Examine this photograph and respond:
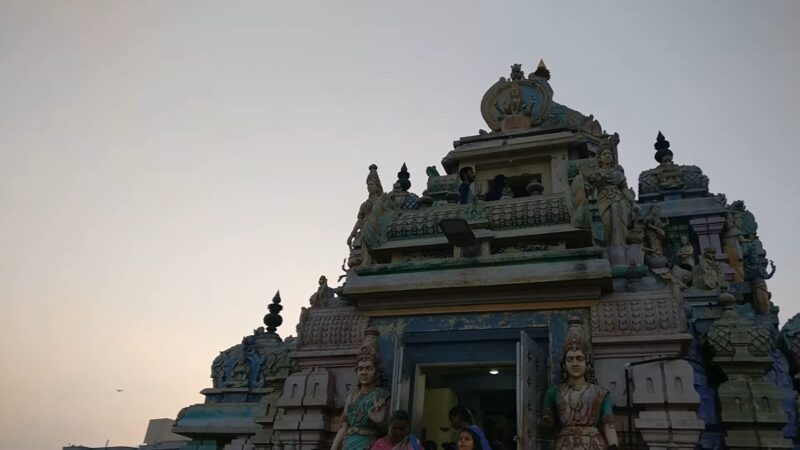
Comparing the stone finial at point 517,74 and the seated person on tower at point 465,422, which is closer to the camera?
the seated person on tower at point 465,422

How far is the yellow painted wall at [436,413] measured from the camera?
12969 mm

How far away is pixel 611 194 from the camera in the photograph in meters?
11.4

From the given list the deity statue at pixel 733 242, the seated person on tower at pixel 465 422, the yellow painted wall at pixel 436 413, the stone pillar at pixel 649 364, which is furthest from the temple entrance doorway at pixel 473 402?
the deity statue at pixel 733 242

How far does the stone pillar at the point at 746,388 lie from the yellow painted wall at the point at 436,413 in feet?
18.7

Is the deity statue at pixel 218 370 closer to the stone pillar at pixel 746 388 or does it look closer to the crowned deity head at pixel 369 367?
the crowned deity head at pixel 369 367

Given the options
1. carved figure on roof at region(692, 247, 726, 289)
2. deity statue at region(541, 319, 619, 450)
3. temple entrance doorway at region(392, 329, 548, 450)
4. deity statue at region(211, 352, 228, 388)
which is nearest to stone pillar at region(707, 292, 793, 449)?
deity statue at region(541, 319, 619, 450)

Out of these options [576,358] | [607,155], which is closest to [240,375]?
[576,358]

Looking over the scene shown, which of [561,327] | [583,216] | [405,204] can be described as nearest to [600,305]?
[561,327]

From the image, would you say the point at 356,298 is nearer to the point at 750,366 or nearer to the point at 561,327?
the point at 561,327

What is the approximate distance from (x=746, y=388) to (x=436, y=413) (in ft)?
20.4

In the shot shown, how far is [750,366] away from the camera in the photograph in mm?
9250

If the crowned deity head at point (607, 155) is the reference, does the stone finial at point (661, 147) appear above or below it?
above

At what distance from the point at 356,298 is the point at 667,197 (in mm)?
13764

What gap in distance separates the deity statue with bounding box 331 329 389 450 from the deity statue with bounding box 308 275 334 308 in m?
2.19
